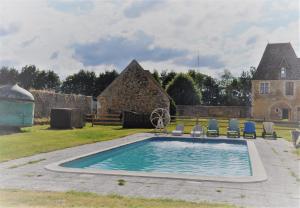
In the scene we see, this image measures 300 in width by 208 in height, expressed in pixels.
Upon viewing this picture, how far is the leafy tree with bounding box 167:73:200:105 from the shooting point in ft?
154

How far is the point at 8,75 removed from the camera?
60.8 meters

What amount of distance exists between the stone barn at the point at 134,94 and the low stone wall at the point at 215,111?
47.8 feet

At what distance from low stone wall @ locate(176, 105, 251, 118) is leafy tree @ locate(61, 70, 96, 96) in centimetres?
2258

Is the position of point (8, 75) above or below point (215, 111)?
above

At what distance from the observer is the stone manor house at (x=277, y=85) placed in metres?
41.9

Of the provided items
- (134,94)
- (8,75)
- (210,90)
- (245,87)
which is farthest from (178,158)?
(245,87)

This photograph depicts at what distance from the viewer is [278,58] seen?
43.1 metres

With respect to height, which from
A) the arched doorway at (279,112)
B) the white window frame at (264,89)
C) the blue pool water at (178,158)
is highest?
the white window frame at (264,89)

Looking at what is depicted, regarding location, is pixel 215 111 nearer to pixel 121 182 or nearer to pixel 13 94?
pixel 13 94

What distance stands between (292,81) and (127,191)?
39.5 m

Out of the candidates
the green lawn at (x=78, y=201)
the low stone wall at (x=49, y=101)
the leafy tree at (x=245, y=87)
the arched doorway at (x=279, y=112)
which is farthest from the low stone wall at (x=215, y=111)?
the green lawn at (x=78, y=201)

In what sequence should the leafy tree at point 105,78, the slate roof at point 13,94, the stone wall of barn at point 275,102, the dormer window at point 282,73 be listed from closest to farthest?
the slate roof at point 13,94 → the stone wall of barn at point 275,102 → the dormer window at point 282,73 → the leafy tree at point 105,78

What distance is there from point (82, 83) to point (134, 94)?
115 ft

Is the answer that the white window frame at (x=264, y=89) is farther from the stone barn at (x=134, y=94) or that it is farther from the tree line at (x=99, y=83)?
the stone barn at (x=134, y=94)
